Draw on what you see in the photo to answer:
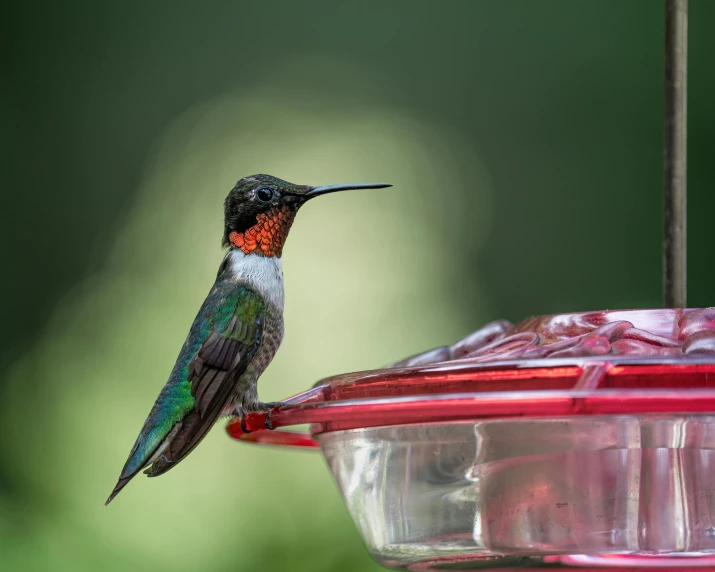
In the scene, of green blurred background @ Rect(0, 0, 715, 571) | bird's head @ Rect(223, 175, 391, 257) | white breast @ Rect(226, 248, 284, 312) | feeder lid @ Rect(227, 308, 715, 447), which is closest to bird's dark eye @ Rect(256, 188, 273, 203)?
bird's head @ Rect(223, 175, 391, 257)

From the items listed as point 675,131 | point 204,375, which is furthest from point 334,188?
point 675,131

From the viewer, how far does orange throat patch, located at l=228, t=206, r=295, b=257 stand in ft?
7.48

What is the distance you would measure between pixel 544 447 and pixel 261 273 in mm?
1121

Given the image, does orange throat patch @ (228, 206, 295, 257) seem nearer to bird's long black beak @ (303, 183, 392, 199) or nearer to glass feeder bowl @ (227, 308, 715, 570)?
bird's long black beak @ (303, 183, 392, 199)

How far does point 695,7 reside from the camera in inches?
161

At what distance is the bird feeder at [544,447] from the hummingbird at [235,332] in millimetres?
602

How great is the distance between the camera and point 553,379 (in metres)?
1.11

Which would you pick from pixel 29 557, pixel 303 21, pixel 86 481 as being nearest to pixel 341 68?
pixel 303 21

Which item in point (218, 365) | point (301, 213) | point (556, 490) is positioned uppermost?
point (301, 213)

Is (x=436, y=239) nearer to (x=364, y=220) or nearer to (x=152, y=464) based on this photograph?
(x=364, y=220)

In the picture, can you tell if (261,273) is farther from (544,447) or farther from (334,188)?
(544,447)

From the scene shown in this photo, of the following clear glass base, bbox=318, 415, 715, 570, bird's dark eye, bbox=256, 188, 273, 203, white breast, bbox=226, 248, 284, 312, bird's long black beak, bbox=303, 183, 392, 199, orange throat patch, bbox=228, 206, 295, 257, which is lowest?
clear glass base, bbox=318, 415, 715, 570

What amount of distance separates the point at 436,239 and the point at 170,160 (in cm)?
123

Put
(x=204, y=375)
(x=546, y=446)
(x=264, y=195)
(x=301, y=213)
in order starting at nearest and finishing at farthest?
1. (x=546, y=446)
2. (x=204, y=375)
3. (x=264, y=195)
4. (x=301, y=213)
